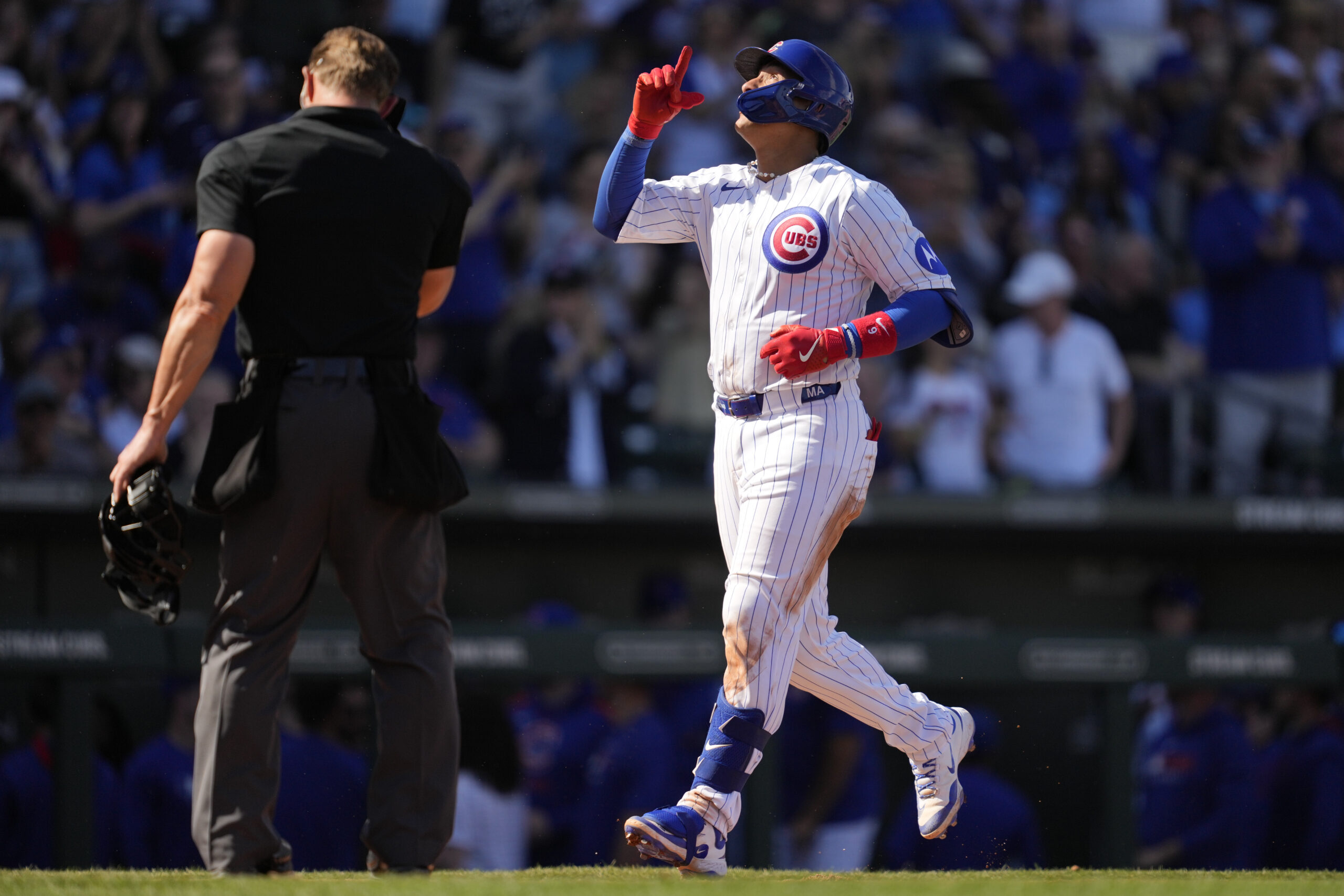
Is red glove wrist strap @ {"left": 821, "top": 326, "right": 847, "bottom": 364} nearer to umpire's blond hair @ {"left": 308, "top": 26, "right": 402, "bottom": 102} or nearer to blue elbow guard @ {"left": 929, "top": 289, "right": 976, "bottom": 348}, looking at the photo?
blue elbow guard @ {"left": 929, "top": 289, "right": 976, "bottom": 348}

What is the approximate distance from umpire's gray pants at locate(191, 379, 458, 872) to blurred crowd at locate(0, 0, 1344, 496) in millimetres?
3934

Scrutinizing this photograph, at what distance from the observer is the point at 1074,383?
7.83 m

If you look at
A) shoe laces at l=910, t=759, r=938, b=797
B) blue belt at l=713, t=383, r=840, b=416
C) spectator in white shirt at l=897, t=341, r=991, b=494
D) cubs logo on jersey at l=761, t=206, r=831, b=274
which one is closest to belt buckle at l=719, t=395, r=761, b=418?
blue belt at l=713, t=383, r=840, b=416

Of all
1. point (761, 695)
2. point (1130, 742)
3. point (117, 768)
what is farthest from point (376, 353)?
point (1130, 742)

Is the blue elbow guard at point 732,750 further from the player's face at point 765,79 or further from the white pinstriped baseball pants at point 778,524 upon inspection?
the player's face at point 765,79

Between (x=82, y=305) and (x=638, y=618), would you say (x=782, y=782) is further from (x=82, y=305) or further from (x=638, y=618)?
(x=82, y=305)

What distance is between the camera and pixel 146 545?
3273mm

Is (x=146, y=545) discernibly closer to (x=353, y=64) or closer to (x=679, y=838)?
(x=353, y=64)

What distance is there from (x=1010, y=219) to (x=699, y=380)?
7.45 ft

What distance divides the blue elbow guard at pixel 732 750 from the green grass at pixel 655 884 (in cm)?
21

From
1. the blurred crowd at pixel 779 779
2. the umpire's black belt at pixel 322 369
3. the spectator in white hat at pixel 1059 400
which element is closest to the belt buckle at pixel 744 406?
the umpire's black belt at pixel 322 369

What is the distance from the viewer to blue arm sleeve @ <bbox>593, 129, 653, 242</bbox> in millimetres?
3625

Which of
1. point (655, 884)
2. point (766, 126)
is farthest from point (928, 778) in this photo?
point (766, 126)

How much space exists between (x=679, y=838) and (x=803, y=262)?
1266 millimetres
